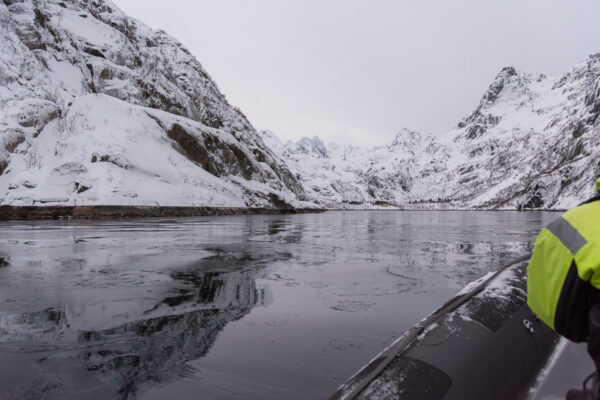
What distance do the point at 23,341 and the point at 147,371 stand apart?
174 cm

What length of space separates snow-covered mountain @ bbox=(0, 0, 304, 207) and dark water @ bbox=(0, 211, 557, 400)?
22951 mm

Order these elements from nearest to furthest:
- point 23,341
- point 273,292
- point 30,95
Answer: point 23,341
point 273,292
point 30,95

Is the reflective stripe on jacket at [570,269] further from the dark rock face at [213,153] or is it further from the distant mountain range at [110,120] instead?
the dark rock face at [213,153]

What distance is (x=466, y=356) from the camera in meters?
2.62

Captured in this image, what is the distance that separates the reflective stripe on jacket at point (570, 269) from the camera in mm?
1573

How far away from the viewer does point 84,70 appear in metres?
46.7

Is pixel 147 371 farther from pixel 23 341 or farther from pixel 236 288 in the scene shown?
pixel 236 288

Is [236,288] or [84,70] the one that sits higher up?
[84,70]

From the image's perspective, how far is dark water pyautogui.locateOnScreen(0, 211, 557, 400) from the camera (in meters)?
3.14

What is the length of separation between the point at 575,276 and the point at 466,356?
128 centimetres

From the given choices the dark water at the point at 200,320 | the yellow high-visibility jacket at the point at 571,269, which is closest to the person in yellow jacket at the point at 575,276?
the yellow high-visibility jacket at the point at 571,269

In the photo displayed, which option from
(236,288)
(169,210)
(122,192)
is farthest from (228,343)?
(169,210)

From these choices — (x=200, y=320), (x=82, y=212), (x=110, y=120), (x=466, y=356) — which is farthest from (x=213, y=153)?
(x=466, y=356)

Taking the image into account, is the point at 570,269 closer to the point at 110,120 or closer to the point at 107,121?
the point at 107,121
